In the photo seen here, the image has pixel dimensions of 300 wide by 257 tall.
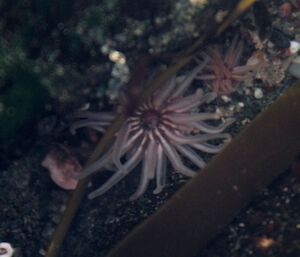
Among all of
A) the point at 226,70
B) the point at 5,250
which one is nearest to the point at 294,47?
the point at 226,70

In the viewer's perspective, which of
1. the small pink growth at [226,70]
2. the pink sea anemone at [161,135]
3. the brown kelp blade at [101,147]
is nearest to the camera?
the brown kelp blade at [101,147]

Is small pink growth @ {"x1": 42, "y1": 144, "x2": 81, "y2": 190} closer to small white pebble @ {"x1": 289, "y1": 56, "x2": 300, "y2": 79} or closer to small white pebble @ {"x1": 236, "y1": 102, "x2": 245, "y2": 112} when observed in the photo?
small white pebble @ {"x1": 236, "y1": 102, "x2": 245, "y2": 112}

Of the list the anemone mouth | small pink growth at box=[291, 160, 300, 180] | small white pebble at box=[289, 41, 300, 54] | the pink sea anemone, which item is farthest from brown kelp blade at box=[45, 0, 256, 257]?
small pink growth at box=[291, 160, 300, 180]

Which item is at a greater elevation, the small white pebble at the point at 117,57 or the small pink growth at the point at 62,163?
the small white pebble at the point at 117,57

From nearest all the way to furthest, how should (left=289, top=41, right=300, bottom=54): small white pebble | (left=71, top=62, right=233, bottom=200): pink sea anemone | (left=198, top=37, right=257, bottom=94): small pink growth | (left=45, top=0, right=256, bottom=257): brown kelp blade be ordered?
1. (left=45, top=0, right=256, bottom=257): brown kelp blade
2. (left=71, top=62, right=233, bottom=200): pink sea anemone
3. (left=198, top=37, right=257, bottom=94): small pink growth
4. (left=289, top=41, right=300, bottom=54): small white pebble

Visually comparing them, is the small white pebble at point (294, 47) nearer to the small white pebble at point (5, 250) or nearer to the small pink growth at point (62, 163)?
the small pink growth at point (62, 163)

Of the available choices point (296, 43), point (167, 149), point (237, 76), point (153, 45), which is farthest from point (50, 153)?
point (296, 43)

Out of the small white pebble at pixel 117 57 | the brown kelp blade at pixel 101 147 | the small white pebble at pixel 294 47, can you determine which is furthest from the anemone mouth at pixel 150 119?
the small white pebble at pixel 294 47

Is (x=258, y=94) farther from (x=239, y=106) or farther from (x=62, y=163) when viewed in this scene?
(x=62, y=163)
